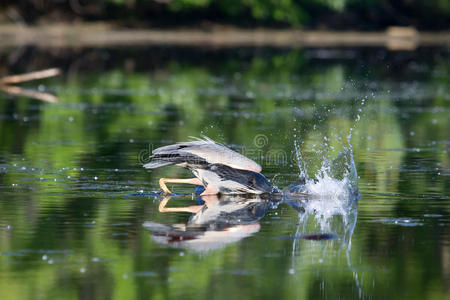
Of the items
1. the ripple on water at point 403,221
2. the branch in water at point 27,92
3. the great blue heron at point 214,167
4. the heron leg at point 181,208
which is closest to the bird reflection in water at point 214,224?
the heron leg at point 181,208

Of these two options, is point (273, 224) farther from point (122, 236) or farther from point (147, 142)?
point (147, 142)

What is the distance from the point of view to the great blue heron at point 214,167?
1293cm

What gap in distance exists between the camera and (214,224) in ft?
37.3

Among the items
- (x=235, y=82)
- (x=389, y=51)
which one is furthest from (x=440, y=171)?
(x=389, y=51)

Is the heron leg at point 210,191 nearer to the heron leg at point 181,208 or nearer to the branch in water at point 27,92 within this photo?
the heron leg at point 181,208

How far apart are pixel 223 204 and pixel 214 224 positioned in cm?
139

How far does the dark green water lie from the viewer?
906cm

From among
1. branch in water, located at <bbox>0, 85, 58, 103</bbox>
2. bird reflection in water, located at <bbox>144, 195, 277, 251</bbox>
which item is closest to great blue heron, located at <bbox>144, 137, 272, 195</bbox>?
bird reflection in water, located at <bbox>144, 195, 277, 251</bbox>

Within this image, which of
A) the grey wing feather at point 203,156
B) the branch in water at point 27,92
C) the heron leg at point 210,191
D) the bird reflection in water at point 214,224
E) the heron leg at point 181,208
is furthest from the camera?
the heron leg at point 210,191

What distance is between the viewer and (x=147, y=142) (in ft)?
62.5

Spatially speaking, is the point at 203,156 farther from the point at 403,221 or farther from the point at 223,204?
the point at 403,221

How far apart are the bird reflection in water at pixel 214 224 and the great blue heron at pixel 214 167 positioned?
0.14m

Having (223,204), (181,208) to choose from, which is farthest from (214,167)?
(181,208)

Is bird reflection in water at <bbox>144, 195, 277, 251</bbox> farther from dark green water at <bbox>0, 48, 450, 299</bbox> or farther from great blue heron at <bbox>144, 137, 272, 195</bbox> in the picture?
great blue heron at <bbox>144, 137, 272, 195</bbox>
